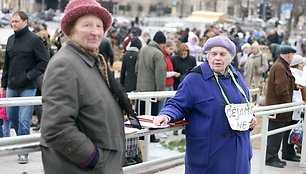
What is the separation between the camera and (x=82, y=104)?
9.21ft

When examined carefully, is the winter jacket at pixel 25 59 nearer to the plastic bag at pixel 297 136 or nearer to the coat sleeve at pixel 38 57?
the coat sleeve at pixel 38 57

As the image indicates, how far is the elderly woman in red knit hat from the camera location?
271 cm

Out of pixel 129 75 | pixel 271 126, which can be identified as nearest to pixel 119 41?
pixel 129 75

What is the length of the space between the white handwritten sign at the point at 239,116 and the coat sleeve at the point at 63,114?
1527mm

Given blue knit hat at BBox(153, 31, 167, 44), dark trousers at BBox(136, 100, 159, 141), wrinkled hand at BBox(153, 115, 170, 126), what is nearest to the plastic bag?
dark trousers at BBox(136, 100, 159, 141)

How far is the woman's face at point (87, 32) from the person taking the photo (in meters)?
2.93

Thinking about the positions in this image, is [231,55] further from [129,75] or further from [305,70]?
[129,75]

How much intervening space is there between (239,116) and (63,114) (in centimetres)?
176

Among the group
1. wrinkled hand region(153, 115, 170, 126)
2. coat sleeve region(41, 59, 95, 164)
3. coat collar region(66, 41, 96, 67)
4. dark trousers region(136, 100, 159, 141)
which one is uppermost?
coat collar region(66, 41, 96, 67)

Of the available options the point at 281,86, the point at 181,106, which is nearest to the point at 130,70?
the point at 281,86

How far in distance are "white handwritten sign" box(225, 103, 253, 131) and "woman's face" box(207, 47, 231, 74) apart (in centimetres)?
29

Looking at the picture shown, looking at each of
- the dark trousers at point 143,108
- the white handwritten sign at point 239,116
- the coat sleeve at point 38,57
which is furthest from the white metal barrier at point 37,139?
the dark trousers at point 143,108

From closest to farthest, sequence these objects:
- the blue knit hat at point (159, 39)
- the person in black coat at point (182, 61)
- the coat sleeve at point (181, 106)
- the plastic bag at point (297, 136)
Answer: the coat sleeve at point (181, 106) → the plastic bag at point (297, 136) → the blue knit hat at point (159, 39) → the person in black coat at point (182, 61)

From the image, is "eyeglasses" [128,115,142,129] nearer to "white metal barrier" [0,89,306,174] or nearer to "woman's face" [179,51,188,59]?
"white metal barrier" [0,89,306,174]
